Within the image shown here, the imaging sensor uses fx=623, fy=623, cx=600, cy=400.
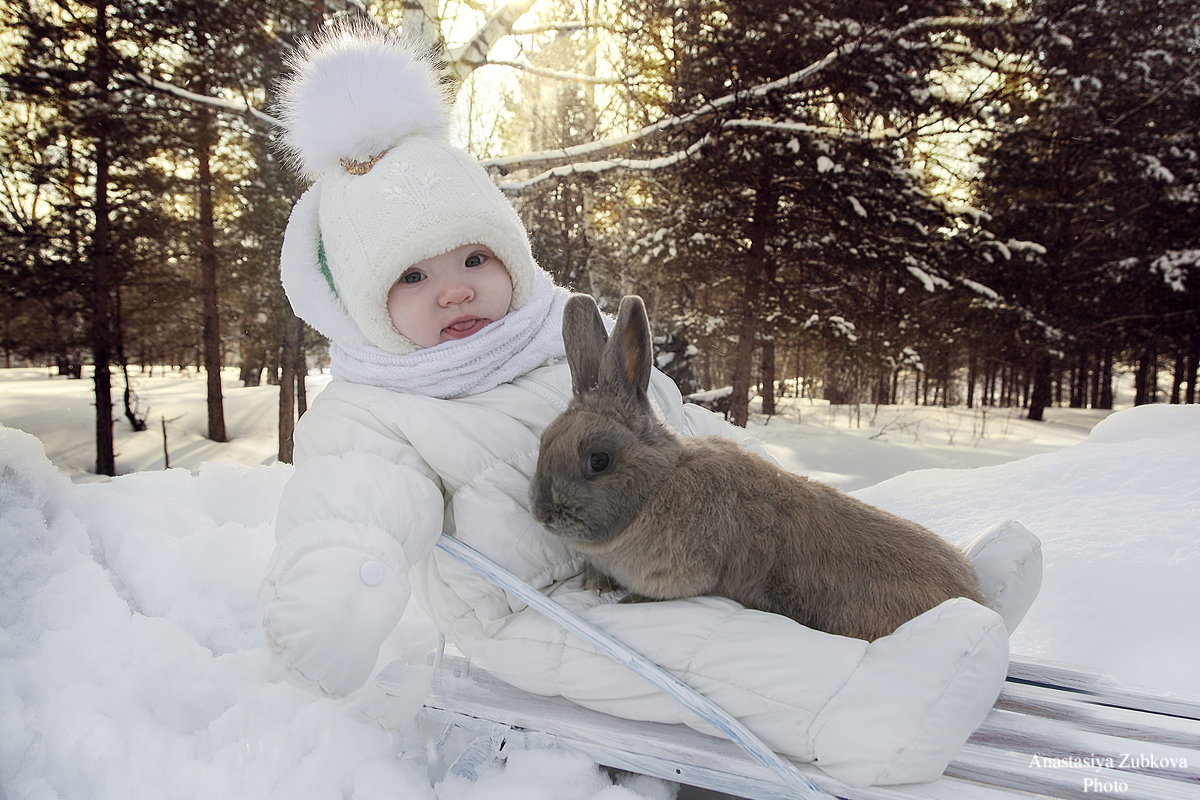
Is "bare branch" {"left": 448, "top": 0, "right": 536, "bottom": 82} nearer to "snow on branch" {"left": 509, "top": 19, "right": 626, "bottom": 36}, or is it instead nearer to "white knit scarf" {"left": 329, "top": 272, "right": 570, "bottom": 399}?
"snow on branch" {"left": 509, "top": 19, "right": 626, "bottom": 36}

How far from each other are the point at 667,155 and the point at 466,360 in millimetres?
7142

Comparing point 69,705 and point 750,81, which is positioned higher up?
point 750,81

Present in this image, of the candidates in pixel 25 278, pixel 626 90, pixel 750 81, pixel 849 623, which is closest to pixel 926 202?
pixel 750 81

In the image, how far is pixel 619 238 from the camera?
12.6 metres

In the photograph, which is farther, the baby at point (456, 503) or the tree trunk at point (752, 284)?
the tree trunk at point (752, 284)

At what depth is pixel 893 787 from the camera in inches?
52.8

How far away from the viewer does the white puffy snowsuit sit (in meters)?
1.30

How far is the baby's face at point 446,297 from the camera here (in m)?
1.84

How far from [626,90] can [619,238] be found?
490 cm

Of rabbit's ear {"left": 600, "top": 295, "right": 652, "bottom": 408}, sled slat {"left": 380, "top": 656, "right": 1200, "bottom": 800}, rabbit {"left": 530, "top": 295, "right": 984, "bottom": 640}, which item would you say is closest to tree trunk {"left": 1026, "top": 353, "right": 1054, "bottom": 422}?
sled slat {"left": 380, "top": 656, "right": 1200, "bottom": 800}

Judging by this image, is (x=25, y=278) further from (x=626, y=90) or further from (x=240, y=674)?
(x=240, y=674)

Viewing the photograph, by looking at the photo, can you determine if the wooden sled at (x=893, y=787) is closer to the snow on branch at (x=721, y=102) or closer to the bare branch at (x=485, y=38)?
the snow on branch at (x=721, y=102)

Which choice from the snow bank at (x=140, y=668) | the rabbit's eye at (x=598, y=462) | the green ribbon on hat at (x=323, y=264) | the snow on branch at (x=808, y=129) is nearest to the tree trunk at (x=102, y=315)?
the snow bank at (x=140, y=668)

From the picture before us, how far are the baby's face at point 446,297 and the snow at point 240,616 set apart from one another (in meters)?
1.13
